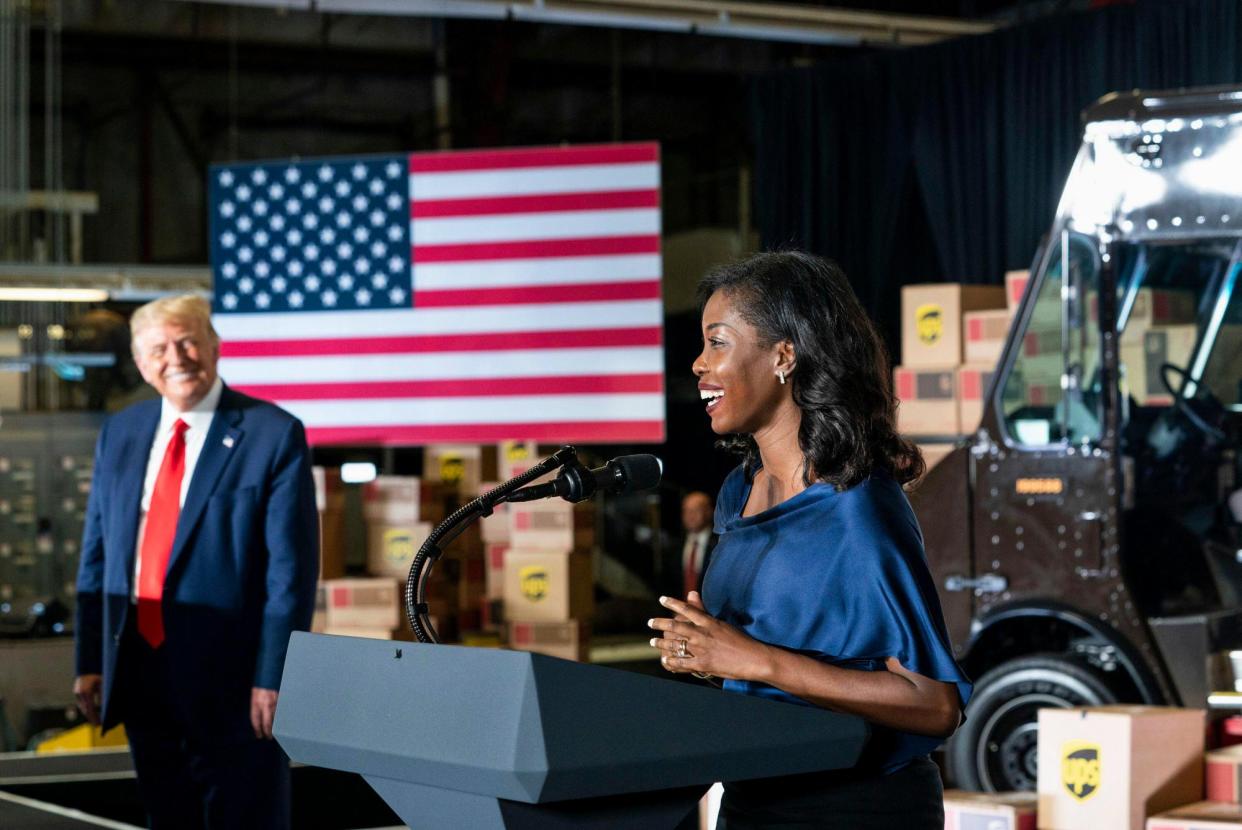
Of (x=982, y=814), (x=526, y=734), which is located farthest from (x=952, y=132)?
(x=526, y=734)

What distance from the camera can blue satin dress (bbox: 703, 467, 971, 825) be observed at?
171cm

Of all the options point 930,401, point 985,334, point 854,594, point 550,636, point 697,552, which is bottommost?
point 550,636

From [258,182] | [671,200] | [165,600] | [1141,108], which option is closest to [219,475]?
[165,600]

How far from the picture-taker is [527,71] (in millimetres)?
13234

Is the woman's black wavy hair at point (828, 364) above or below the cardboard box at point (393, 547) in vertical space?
above

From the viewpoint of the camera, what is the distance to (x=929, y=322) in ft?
21.6

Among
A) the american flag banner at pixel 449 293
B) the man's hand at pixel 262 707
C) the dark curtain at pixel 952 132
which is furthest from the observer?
the dark curtain at pixel 952 132

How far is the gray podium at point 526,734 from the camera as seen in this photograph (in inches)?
54.0

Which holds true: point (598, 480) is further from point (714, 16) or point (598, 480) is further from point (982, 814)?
point (714, 16)

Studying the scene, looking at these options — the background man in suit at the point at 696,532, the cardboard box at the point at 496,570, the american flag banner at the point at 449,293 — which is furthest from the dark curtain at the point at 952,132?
the cardboard box at the point at 496,570

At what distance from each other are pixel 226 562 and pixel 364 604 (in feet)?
15.1

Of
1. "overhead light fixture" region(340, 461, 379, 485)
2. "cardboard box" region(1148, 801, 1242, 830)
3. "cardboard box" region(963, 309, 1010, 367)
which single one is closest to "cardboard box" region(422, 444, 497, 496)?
"overhead light fixture" region(340, 461, 379, 485)

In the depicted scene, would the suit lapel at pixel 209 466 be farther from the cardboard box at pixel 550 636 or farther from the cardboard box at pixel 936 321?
the cardboard box at pixel 550 636

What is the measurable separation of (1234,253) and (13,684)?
6423 mm
